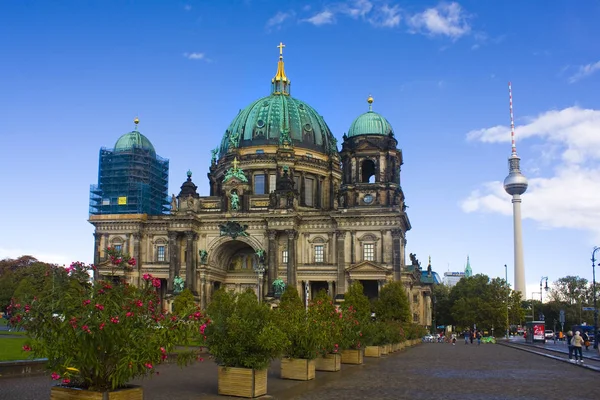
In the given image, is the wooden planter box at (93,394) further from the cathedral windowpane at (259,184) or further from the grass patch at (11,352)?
the cathedral windowpane at (259,184)

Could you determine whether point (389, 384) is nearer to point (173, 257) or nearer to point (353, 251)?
point (353, 251)

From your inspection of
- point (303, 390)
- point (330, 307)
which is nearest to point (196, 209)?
point (330, 307)

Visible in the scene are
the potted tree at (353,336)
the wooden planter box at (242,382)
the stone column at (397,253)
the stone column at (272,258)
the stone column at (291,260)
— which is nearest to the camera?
the wooden planter box at (242,382)

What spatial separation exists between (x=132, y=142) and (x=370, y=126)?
114 ft

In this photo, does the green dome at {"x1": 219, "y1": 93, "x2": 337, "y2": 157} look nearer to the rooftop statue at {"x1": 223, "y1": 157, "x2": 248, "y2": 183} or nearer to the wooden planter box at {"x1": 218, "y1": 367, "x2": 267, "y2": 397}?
the rooftop statue at {"x1": 223, "y1": 157, "x2": 248, "y2": 183}

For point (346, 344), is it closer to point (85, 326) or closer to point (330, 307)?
point (330, 307)

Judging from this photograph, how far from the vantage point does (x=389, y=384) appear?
78.4ft

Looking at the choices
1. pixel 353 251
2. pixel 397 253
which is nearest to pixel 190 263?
pixel 353 251

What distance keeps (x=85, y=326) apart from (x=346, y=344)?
17.8m

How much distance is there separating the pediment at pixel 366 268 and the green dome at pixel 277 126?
80.8 ft

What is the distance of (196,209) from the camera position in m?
86.8

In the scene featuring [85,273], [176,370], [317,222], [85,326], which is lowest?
[176,370]

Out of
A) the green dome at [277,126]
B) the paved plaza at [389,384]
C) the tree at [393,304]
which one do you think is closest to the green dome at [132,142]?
the green dome at [277,126]

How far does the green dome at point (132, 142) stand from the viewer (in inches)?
3765
